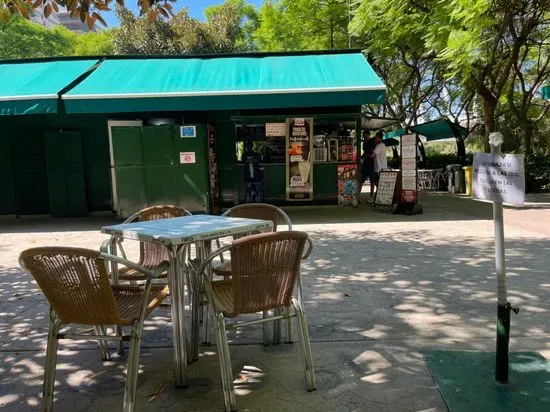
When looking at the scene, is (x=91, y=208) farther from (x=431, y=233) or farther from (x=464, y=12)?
(x=464, y=12)

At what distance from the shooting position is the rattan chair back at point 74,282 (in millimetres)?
2535

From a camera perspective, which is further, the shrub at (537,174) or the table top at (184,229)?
the shrub at (537,174)

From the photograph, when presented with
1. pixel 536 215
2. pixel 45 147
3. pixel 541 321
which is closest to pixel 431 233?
pixel 536 215

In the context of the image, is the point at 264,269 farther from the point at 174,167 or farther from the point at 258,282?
the point at 174,167

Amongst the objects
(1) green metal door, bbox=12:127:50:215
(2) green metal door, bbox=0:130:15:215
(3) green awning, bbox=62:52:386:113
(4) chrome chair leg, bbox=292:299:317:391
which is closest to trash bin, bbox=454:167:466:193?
(3) green awning, bbox=62:52:386:113

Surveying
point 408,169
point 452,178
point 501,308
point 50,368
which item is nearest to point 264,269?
point 50,368

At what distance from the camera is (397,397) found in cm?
287

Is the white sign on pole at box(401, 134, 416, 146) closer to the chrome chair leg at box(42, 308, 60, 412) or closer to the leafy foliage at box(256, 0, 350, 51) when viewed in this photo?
the chrome chair leg at box(42, 308, 60, 412)

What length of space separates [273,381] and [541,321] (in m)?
2.38

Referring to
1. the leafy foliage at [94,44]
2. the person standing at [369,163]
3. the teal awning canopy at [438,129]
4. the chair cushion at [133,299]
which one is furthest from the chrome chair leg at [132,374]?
the leafy foliage at [94,44]

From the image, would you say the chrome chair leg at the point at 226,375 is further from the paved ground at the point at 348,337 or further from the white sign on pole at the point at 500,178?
the white sign on pole at the point at 500,178

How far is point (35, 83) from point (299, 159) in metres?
6.10

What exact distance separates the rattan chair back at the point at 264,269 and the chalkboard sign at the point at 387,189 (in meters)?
8.14

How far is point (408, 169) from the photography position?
33.9ft
